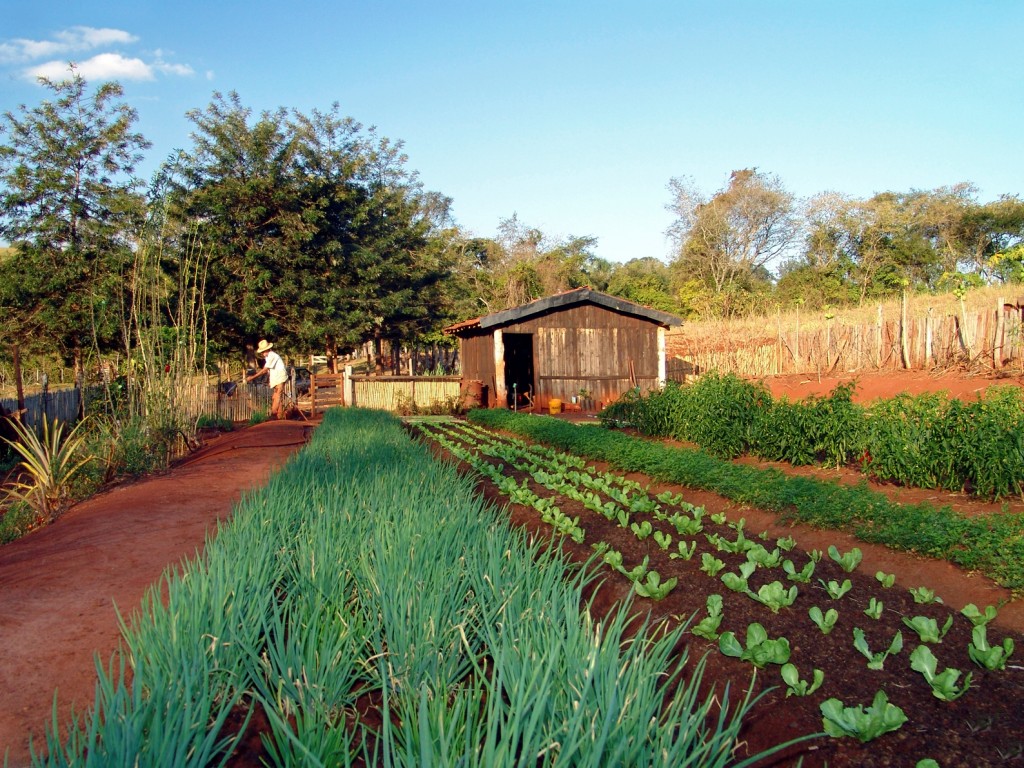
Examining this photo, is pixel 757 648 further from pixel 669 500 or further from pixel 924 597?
pixel 669 500

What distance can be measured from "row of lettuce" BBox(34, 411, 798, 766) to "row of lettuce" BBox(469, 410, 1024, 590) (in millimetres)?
2065

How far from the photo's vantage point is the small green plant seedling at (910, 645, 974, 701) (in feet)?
8.24

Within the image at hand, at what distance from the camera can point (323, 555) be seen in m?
3.11

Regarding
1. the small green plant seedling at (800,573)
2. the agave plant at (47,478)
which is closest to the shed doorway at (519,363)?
the agave plant at (47,478)

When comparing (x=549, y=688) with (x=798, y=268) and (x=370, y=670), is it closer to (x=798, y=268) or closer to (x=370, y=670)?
(x=370, y=670)

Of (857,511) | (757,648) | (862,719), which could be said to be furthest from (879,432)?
(862,719)

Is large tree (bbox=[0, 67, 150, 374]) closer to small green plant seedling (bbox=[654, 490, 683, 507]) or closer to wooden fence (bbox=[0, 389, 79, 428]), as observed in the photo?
wooden fence (bbox=[0, 389, 79, 428])

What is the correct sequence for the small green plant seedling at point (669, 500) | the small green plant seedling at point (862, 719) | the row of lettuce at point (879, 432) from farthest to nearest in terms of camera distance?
the small green plant seedling at point (669, 500) → the row of lettuce at point (879, 432) → the small green plant seedling at point (862, 719)

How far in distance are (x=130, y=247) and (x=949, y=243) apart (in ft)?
92.5

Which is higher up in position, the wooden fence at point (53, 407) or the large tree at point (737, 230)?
the large tree at point (737, 230)

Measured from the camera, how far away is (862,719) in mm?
2295

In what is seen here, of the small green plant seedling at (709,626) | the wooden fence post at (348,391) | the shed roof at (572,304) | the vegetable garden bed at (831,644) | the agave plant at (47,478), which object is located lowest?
the vegetable garden bed at (831,644)

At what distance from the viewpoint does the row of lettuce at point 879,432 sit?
537cm

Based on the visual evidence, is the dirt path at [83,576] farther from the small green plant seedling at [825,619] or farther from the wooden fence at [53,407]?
the wooden fence at [53,407]
